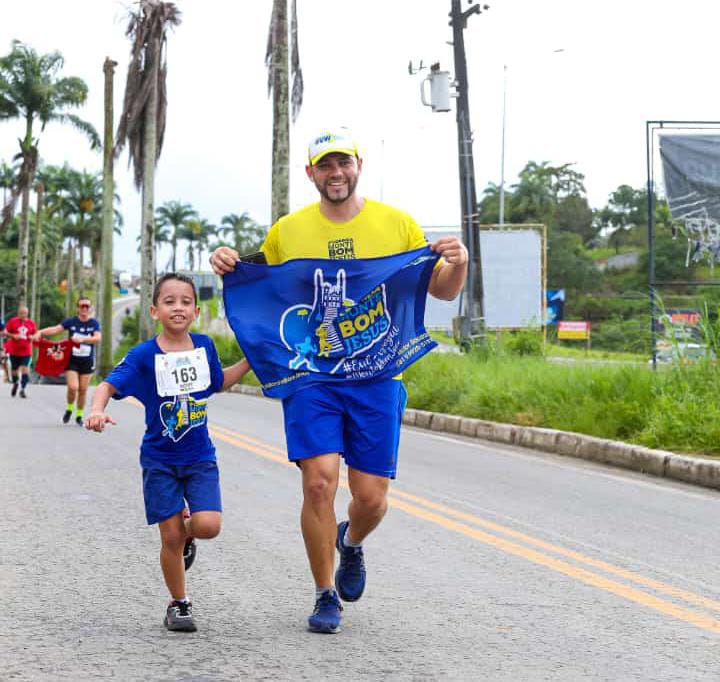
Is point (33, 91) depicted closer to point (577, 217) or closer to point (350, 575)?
point (350, 575)

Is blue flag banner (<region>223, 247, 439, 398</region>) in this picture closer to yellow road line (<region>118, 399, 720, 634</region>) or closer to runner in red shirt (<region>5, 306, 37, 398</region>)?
yellow road line (<region>118, 399, 720, 634</region>)

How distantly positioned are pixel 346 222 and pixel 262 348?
638 millimetres

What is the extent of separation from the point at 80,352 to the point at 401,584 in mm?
11707

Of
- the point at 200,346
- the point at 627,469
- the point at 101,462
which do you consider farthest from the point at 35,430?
the point at 200,346

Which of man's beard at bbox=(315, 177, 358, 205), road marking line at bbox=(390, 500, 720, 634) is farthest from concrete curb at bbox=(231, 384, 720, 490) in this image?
man's beard at bbox=(315, 177, 358, 205)

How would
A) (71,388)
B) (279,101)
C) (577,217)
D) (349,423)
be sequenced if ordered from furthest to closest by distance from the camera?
(577,217) < (279,101) < (71,388) < (349,423)

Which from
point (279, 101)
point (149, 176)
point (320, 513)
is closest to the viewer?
point (320, 513)

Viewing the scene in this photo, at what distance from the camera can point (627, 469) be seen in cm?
1177

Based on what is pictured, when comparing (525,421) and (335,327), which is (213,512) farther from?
(525,421)

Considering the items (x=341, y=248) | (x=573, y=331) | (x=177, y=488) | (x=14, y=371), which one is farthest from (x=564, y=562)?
(x=573, y=331)

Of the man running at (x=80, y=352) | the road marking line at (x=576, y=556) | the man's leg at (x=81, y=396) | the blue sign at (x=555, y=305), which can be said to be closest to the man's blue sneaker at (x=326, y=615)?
the road marking line at (x=576, y=556)

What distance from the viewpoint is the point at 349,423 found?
526cm

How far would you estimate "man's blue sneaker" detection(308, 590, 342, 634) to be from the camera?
5035mm

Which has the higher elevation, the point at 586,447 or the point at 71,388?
the point at 71,388
